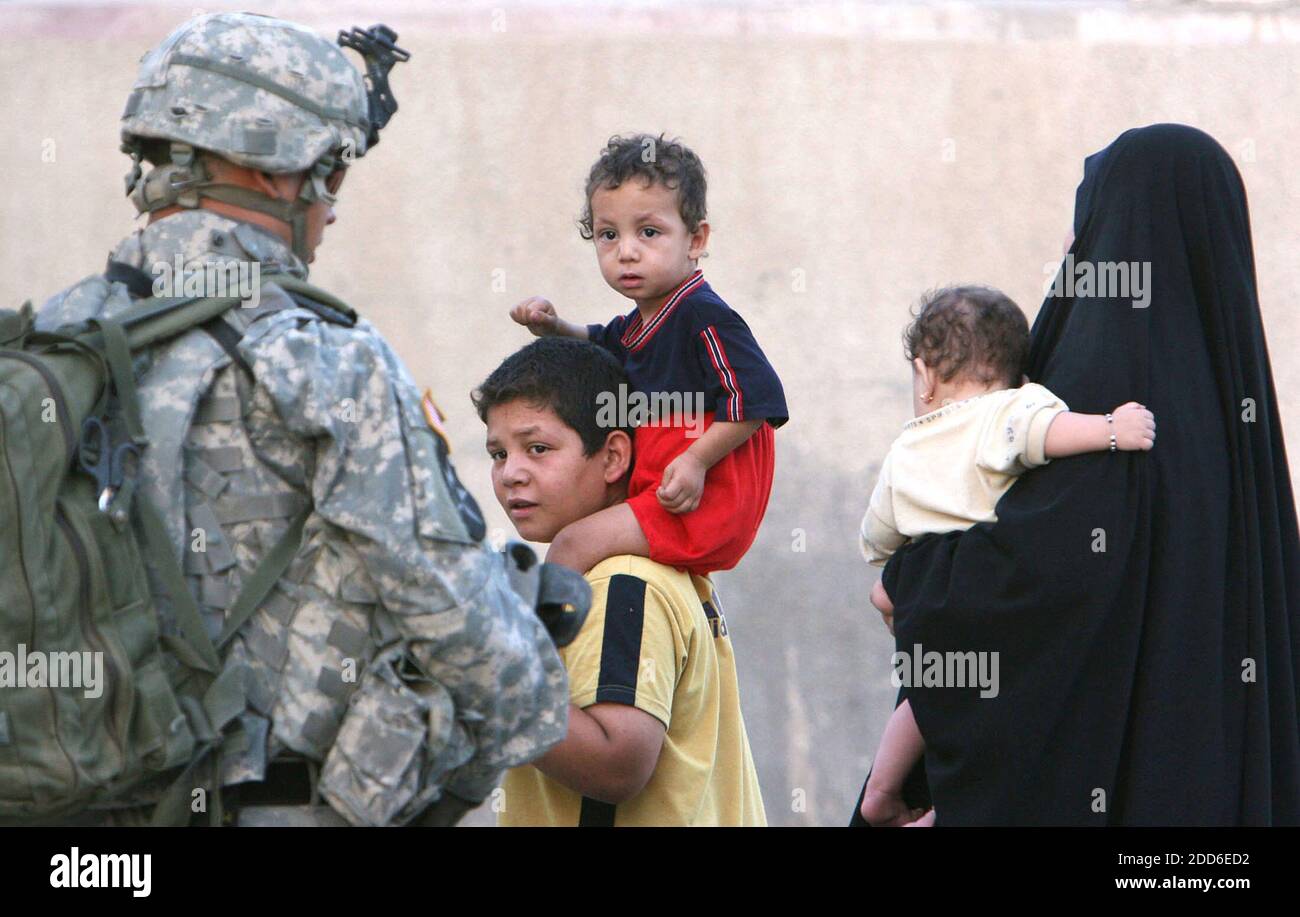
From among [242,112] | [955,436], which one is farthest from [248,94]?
[955,436]

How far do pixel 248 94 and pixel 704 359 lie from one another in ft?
3.34

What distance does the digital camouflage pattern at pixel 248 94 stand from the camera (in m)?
2.13

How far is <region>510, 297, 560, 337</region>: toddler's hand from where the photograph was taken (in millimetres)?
3141

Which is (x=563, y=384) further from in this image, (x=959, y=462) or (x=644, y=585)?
(x=959, y=462)

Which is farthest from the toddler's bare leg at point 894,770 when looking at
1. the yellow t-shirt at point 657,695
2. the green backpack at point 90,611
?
the green backpack at point 90,611

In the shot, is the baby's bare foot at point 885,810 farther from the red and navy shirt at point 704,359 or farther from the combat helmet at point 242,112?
the combat helmet at point 242,112

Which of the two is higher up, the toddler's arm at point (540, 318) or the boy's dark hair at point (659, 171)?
the boy's dark hair at point (659, 171)

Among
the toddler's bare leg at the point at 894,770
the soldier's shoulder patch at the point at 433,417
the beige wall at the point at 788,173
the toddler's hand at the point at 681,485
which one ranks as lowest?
the toddler's bare leg at the point at 894,770

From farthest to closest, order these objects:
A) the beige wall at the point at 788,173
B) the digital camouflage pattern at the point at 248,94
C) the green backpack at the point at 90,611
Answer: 1. the beige wall at the point at 788,173
2. the digital camouflage pattern at the point at 248,94
3. the green backpack at the point at 90,611

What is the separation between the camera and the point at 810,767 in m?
6.45

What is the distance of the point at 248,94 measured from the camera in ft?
7.03

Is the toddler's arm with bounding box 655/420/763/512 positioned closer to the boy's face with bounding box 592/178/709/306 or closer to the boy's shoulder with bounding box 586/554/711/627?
the boy's shoulder with bounding box 586/554/711/627

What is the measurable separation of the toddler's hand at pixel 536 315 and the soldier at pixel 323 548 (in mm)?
1027
